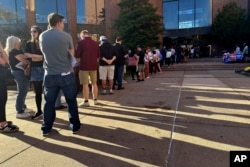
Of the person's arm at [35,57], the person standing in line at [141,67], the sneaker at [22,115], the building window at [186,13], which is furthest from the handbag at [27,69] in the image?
the building window at [186,13]

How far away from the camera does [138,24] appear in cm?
2708

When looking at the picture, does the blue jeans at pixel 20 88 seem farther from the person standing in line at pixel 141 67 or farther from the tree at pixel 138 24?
the tree at pixel 138 24

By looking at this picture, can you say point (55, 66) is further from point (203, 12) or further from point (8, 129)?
point (203, 12)

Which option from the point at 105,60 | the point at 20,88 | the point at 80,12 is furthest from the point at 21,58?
the point at 80,12

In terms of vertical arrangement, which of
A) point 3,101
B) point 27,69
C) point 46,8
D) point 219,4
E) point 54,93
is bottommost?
point 3,101

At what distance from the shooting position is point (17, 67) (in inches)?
238

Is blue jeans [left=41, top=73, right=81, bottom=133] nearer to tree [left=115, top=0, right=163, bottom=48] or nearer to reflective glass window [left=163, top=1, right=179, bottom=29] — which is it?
tree [left=115, top=0, right=163, bottom=48]

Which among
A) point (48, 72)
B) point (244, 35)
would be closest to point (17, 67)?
point (48, 72)

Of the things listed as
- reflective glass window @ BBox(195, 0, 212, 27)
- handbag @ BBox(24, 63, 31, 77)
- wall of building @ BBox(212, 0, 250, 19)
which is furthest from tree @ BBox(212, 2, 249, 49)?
handbag @ BBox(24, 63, 31, 77)

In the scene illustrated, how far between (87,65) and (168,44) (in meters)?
35.3

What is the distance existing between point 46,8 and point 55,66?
26038mm

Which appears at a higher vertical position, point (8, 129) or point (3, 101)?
point (3, 101)

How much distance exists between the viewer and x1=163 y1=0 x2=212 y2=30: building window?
38.8 meters

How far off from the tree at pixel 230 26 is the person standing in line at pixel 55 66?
32.1 meters
